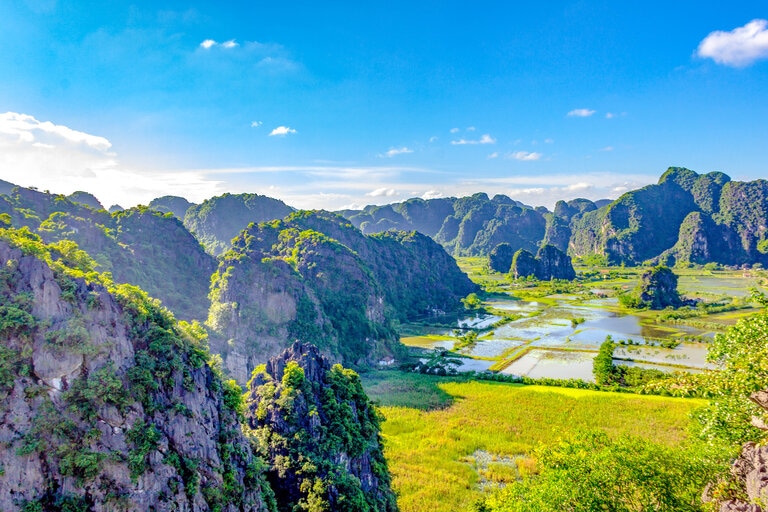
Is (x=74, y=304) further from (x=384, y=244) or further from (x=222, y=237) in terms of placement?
(x=222, y=237)

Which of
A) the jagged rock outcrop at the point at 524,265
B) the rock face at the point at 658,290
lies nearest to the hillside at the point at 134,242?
the rock face at the point at 658,290

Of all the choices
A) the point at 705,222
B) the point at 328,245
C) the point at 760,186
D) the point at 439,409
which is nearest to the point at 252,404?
the point at 439,409

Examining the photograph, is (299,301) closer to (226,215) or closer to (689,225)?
(226,215)

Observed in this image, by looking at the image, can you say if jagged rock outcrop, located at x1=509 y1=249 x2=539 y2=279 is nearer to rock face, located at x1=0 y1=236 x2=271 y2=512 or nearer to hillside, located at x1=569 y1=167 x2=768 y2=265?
hillside, located at x1=569 y1=167 x2=768 y2=265

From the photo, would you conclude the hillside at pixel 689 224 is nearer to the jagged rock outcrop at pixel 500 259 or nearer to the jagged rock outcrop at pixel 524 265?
the jagged rock outcrop at pixel 500 259

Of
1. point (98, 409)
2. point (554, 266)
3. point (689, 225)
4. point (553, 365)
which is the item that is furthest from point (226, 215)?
point (689, 225)

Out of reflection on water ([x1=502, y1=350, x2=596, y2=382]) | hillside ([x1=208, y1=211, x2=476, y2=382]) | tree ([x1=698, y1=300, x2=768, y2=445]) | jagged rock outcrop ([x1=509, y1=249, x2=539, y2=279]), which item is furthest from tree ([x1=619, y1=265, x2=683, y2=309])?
tree ([x1=698, y1=300, x2=768, y2=445])
